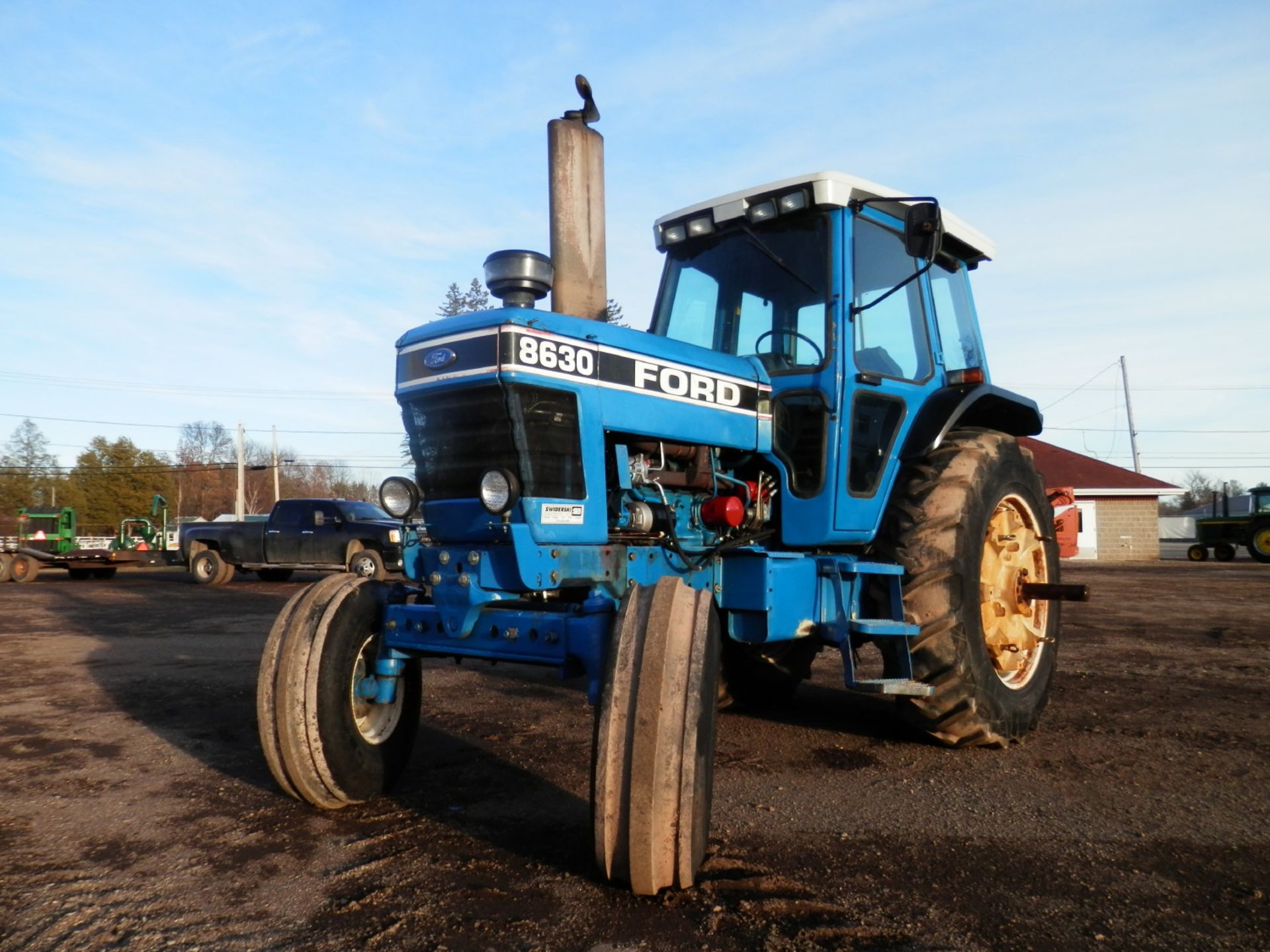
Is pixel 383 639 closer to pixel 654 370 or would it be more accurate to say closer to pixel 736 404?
pixel 654 370

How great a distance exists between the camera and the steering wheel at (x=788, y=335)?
15.1 ft

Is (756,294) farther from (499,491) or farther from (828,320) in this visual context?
(499,491)

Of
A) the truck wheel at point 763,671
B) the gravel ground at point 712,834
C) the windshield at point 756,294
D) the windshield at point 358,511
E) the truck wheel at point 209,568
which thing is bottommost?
the gravel ground at point 712,834

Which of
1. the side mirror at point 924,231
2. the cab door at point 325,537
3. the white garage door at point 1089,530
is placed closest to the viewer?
the side mirror at point 924,231

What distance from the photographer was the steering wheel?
4.61m

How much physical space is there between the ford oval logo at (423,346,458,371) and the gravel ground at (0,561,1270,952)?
5.61 feet

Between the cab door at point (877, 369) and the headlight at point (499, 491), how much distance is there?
5.59 ft

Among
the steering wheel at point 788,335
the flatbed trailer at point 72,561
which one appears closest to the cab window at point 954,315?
the steering wheel at point 788,335

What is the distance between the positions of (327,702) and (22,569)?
20.9 m

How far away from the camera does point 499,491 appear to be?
135 inches

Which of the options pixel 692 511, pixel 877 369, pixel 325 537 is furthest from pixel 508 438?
pixel 325 537

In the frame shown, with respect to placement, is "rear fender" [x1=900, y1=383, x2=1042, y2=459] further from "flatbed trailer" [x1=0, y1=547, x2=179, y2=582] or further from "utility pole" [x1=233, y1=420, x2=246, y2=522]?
"utility pole" [x1=233, y1=420, x2=246, y2=522]


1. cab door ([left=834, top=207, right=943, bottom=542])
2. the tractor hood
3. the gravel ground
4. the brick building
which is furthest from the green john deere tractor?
the tractor hood

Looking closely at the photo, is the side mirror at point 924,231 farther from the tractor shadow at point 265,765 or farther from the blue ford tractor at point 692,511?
the tractor shadow at point 265,765
